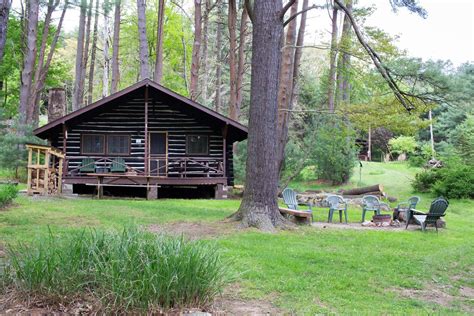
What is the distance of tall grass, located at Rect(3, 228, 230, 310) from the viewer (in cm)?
443

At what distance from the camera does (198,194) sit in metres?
22.2

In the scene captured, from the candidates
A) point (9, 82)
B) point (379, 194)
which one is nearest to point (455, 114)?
point (379, 194)

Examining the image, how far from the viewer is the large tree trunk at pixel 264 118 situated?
→ 1062cm

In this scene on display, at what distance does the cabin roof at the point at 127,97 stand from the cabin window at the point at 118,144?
1406mm

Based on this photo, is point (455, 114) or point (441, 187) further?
point (455, 114)

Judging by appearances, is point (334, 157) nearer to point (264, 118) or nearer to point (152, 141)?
point (152, 141)

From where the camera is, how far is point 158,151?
2183cm

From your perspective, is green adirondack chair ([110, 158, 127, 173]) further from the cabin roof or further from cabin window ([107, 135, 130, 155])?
the cabin roof

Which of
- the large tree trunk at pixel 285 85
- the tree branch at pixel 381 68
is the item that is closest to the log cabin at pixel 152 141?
the large tree trunk at pixel 285 85

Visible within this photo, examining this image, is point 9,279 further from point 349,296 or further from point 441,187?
point 441,187

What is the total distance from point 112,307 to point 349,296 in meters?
2.80

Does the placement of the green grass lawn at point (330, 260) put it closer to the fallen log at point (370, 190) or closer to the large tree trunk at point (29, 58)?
the fallen log at point (370, 190)

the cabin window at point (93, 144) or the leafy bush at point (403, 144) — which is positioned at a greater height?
the leafy bush at point (403, 144)

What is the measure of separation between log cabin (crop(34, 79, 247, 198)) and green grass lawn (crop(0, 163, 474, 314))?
6.48 m
